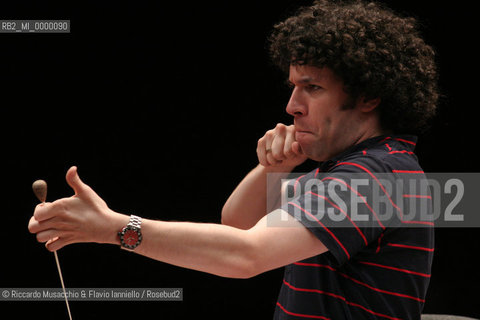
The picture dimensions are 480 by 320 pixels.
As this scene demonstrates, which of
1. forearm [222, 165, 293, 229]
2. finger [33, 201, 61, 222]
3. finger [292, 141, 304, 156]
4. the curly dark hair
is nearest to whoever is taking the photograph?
finger [33, 201, 61, 222]

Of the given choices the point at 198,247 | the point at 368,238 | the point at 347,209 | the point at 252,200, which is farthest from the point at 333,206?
the point at 252,200

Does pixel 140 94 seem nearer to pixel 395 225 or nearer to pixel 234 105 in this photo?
pixel 234 105

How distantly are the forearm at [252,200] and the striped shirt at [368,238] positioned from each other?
0.45 metres

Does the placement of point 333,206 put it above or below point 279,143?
below

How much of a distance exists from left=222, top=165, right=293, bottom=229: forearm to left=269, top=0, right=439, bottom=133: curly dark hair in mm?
475

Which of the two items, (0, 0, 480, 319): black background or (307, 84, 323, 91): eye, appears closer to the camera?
(307, 84, 323, 91): eye

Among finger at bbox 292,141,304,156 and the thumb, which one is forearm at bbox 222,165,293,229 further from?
the thumb

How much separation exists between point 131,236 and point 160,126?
179 cm

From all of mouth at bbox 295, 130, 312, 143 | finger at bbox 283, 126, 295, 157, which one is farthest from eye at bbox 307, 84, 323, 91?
finger at bbox 283, 126, 295, 157

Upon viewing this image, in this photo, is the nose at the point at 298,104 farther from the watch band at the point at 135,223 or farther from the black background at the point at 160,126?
A: the black background at the point at 160,126

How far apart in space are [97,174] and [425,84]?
183 cm

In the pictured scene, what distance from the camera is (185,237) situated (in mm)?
1214

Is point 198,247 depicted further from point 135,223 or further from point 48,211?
point 48,211

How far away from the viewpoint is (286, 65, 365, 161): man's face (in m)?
1.55
